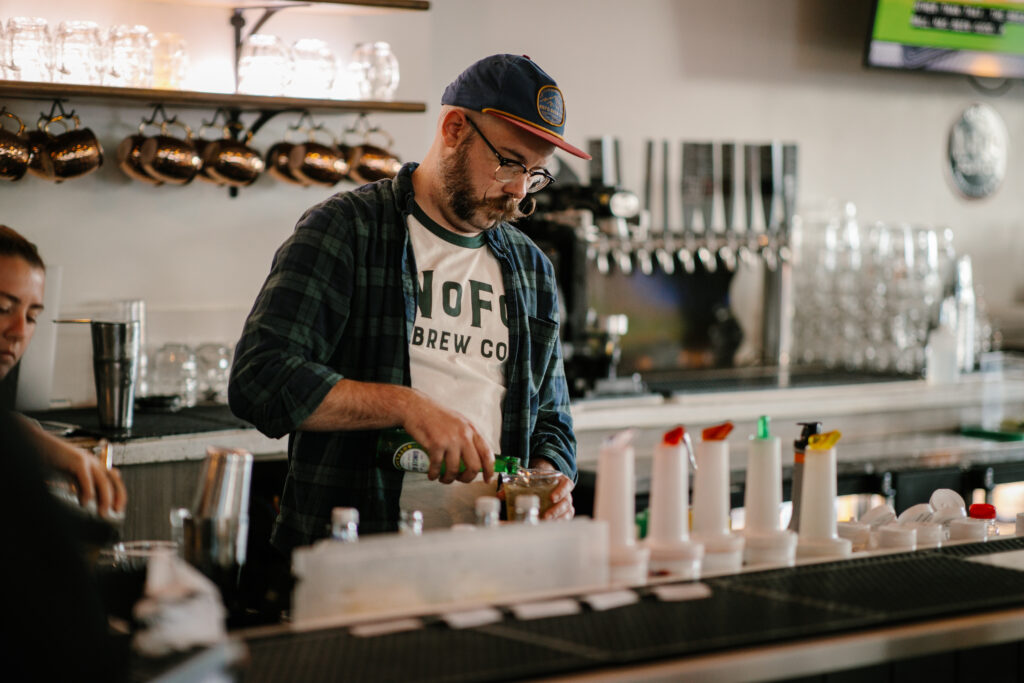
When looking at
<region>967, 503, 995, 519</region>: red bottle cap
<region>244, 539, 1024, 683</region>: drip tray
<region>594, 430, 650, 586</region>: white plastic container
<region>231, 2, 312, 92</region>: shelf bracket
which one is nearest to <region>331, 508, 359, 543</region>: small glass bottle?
<region>244, 539, 1024, 683</region>: drip tray

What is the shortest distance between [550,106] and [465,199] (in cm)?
23

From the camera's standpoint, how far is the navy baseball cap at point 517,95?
84.0 inches

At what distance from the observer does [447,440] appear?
187 centimetres

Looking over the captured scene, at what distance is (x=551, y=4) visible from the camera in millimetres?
4762

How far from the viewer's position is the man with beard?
199cm

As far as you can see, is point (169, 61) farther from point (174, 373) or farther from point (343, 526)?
point (343, 526)

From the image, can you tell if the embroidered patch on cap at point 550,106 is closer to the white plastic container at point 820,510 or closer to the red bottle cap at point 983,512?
the white plastic container at point 820,510

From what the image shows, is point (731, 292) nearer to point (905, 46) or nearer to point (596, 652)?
point (905, 46)

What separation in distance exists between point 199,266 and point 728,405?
1942 millimetres

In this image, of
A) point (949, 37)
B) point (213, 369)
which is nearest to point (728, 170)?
point (949, 37)

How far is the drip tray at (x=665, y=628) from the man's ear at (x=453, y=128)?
98cm

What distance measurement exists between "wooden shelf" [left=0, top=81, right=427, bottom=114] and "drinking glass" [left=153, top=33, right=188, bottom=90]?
6cm

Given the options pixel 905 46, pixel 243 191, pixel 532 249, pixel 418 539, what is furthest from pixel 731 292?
pixel 418 539

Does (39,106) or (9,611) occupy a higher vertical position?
(39,106)
